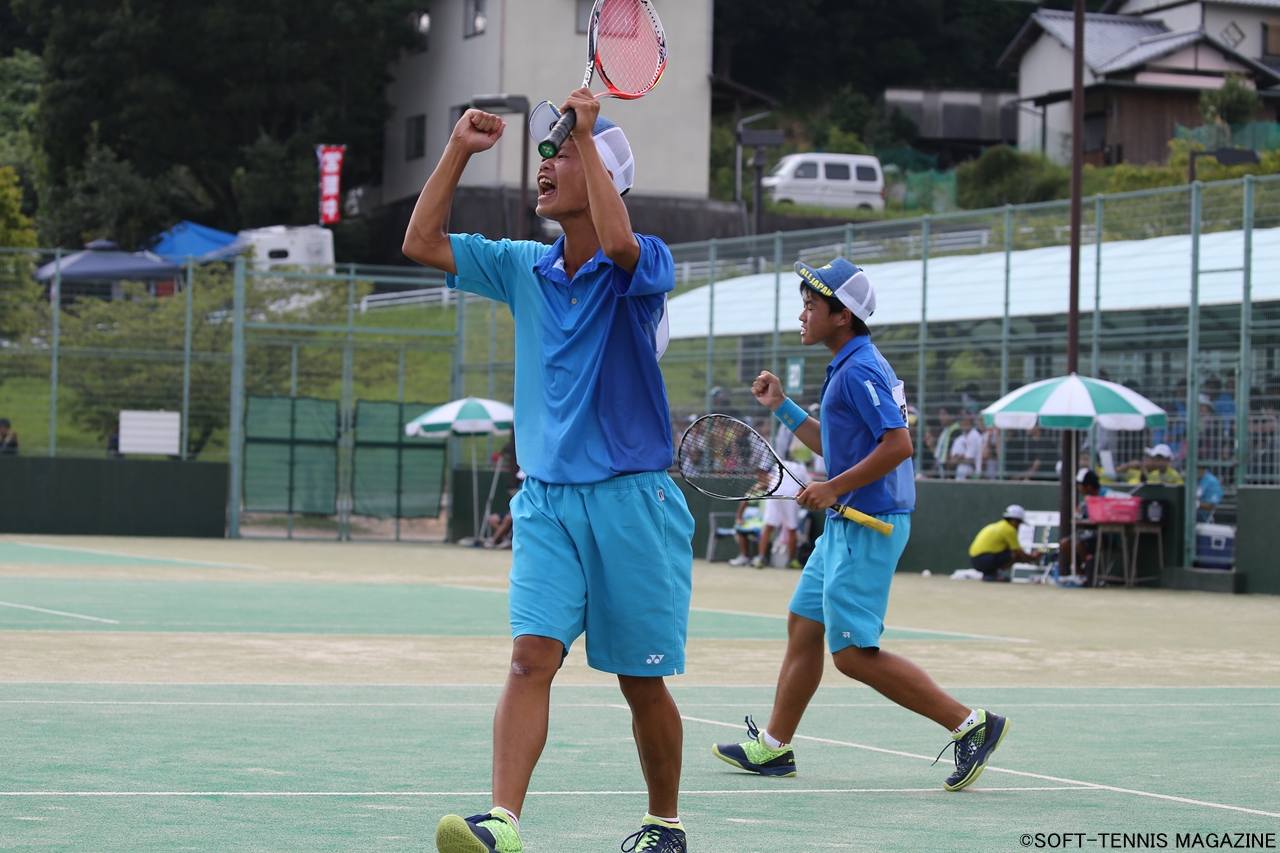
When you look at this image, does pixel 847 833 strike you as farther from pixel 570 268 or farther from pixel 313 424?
pixel 313 424

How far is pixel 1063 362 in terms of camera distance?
843 inches

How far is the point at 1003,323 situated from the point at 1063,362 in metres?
0.99

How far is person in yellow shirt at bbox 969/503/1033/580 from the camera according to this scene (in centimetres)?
2089

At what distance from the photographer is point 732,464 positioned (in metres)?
6.64

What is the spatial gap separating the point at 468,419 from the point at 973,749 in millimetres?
20446

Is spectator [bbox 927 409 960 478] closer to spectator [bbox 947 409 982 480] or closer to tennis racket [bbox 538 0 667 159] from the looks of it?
spectator [bbox 947 409 982 480]

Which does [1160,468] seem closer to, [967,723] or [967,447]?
[967,447]

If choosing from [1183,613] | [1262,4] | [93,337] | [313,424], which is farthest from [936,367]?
[1262,4]

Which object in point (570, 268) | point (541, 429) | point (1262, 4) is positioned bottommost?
point (541, 429)

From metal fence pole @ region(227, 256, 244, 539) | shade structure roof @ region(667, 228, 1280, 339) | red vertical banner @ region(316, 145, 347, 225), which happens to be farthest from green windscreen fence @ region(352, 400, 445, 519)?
red vertical banner @ region(316, 145, 347, 225)

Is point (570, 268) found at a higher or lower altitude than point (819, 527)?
higher

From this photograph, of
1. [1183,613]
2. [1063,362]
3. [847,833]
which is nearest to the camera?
[847,833]

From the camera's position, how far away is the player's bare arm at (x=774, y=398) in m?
6.71

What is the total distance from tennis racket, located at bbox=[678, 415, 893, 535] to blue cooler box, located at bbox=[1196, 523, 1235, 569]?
46.2ft
